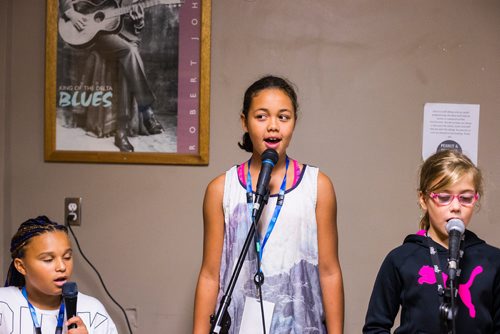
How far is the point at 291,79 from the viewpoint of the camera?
8.21ft

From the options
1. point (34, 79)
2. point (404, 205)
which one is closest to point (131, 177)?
point (34, 79)

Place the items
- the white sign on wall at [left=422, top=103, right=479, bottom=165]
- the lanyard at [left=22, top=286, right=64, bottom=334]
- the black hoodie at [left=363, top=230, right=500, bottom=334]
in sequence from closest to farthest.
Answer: the black hoodie at [left=363, top=230, right=500, bottom=334] < the lanyard at [left=22, top=286, right=64, bottom=334] < the white sign on wall at [left=422, top=103, right=479, bottom=165]

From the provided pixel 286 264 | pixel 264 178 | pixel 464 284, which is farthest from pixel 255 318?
pixel 464 284

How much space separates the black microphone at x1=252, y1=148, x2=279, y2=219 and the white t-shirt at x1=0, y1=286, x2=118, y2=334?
0.64 metres

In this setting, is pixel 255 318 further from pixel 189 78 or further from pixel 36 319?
pixel 189 78

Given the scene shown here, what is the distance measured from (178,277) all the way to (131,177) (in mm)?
459

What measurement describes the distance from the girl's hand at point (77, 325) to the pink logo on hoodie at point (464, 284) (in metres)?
0.89

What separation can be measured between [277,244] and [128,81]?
1.19 meters

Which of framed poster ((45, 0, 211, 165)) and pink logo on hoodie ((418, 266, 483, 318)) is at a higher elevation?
framed poster ((45, 0, 211, 165))

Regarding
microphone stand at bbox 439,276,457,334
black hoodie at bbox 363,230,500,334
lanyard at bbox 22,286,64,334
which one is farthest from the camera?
lanyard at bbox 22,286,64,334

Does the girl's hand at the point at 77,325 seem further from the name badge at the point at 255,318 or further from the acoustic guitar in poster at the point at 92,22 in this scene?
the acoustic guitar in poster at the point at 92,22

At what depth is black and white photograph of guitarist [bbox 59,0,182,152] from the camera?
8.26ft

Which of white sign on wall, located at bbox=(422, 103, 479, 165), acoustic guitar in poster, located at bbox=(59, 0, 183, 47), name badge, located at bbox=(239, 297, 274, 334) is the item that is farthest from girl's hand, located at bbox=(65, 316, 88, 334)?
white sign on wall, located at bbox=(422, 103, 479, 165)

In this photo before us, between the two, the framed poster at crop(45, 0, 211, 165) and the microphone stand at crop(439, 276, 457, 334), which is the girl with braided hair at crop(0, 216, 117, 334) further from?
the microphone stand at crop(439, 276, 457, 334)
